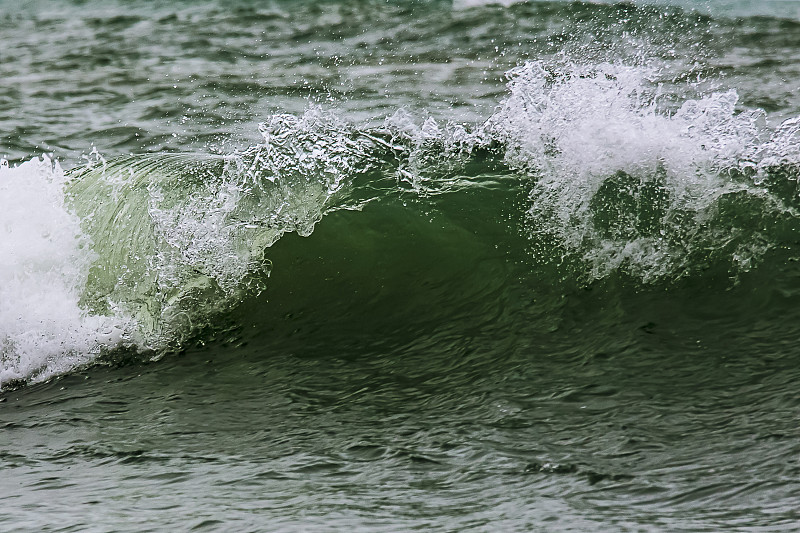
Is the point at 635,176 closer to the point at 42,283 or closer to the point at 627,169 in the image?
the point at 627,169

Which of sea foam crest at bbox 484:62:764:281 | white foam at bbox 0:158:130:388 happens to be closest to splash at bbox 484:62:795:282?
sea foam crest at bbox 484:62:764:281

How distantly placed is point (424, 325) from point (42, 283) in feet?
6.05

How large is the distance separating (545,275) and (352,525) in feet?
6.55

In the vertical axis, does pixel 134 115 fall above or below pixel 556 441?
above

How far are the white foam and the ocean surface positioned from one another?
12mm

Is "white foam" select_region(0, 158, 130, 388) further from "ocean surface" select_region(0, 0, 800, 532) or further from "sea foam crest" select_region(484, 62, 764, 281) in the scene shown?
"sea foam crest" select_region(484, 62, 764, 281)

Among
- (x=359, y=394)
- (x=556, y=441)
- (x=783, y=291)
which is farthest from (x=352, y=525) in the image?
(x=783, y=291)

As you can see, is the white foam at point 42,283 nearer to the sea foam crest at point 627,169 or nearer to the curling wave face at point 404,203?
the curling wave face at point 404,203

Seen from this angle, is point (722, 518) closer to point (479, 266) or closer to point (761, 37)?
point (479, 266)

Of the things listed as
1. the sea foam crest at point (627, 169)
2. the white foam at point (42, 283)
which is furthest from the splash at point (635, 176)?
the white foam at point (42, 283)

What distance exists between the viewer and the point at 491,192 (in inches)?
170

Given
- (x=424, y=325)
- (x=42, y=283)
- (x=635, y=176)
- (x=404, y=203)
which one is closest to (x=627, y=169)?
(x=635, y=176)

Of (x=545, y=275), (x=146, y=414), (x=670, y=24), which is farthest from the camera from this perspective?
(x=670, y=24)

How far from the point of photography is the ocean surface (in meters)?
2.39
